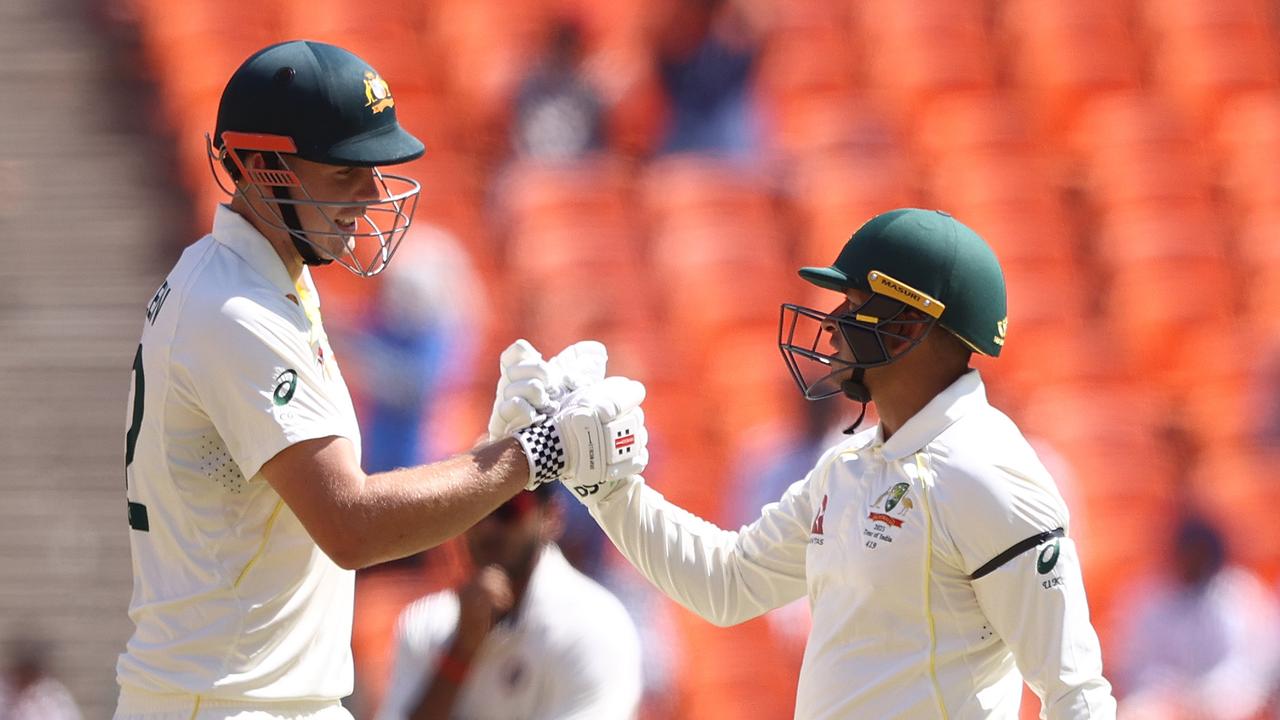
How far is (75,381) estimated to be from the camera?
17.5ft

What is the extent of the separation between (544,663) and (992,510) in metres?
1.22

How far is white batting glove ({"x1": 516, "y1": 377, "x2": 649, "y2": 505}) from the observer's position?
2557 mm

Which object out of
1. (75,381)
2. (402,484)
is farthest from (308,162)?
(75,381)

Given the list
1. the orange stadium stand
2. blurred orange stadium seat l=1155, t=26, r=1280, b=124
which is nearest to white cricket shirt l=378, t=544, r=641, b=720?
the orange stadium stand

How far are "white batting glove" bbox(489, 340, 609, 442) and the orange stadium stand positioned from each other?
2317 millimetres

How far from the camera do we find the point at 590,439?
262 cm

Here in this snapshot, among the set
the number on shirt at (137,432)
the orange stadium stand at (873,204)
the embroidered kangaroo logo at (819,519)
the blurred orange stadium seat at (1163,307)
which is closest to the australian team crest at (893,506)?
the embroidered kangaroo logo at (819,519)

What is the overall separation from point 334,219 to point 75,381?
10.5 ft

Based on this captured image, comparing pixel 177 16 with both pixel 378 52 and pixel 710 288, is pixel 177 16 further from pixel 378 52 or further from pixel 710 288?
pixel 710 288

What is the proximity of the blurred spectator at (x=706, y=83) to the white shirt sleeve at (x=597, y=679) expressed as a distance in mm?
2904

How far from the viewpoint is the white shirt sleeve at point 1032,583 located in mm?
2230

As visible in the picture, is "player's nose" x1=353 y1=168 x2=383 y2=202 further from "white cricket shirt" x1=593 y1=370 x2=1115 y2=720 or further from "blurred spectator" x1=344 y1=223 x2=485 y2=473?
"blurred spectator" x1=344 y1=223 x2=485 y2=473

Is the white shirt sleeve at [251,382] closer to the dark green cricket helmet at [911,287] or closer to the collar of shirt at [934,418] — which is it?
the dark green cricket helmet at [911,287]

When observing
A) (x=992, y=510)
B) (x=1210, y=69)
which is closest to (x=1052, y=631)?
(x=992, y=510)
